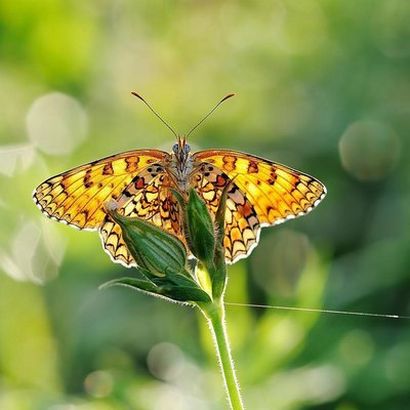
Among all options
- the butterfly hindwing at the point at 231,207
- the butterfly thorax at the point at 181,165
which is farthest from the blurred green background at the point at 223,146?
the butterfly thorax at the point at 181,165

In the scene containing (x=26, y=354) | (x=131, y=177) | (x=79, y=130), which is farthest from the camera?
(x=79, y=130)

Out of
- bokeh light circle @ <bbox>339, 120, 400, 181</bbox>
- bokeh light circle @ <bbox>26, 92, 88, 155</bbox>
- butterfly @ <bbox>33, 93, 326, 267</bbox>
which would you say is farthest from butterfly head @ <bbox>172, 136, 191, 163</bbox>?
bokeh light circle @ <bbox>339, 120, 400, 181</bbox>

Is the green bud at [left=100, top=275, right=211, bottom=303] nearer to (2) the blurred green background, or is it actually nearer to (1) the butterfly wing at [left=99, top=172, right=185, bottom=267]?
(1) the butterfly wing at [left=99, top=172, right=185, bottom=267]

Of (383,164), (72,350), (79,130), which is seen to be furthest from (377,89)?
(72,350)

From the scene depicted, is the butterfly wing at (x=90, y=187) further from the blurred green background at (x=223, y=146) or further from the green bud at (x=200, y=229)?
the blurred green background at (x=223, y=146)

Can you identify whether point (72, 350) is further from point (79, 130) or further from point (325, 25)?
point (325, 25)

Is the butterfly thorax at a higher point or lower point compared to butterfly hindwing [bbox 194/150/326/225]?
higher

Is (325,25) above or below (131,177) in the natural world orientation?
above
